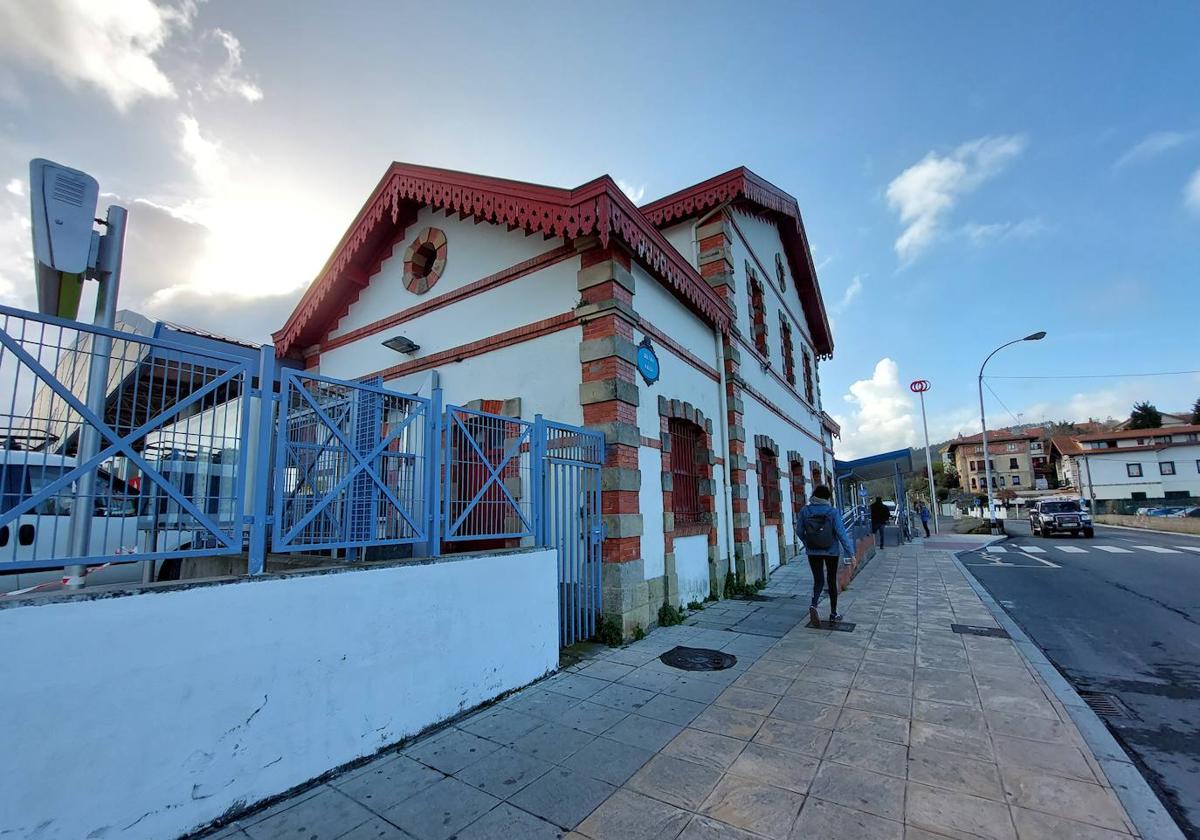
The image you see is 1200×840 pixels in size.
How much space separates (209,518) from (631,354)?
476cm

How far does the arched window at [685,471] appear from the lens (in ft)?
26.7

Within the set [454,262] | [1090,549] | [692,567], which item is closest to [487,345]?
[454,262]

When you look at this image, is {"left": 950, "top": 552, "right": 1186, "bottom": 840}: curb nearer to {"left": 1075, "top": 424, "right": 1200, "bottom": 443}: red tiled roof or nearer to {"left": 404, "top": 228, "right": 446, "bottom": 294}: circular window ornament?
{"left": 404, "top": 228, "right": 446, "bottom": 294}: circular window ornament

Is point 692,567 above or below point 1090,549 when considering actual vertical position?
above

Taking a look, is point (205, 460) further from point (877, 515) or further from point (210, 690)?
point (877, 515)

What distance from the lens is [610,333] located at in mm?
6348

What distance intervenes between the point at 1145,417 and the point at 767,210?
7960cm

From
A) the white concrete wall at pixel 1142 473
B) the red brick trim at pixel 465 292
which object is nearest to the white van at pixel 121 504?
the red brick trim at pixel 465 292

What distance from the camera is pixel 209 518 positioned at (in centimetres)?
298

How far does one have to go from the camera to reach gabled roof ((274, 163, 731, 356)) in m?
6.04

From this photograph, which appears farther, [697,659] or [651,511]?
[651,511]

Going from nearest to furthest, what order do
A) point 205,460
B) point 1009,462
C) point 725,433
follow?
point 205,460
point 725,433
point 1009,462

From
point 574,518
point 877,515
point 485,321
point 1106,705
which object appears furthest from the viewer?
point 877,515

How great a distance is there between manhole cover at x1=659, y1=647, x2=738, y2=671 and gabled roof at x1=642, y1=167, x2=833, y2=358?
8.45 metres
